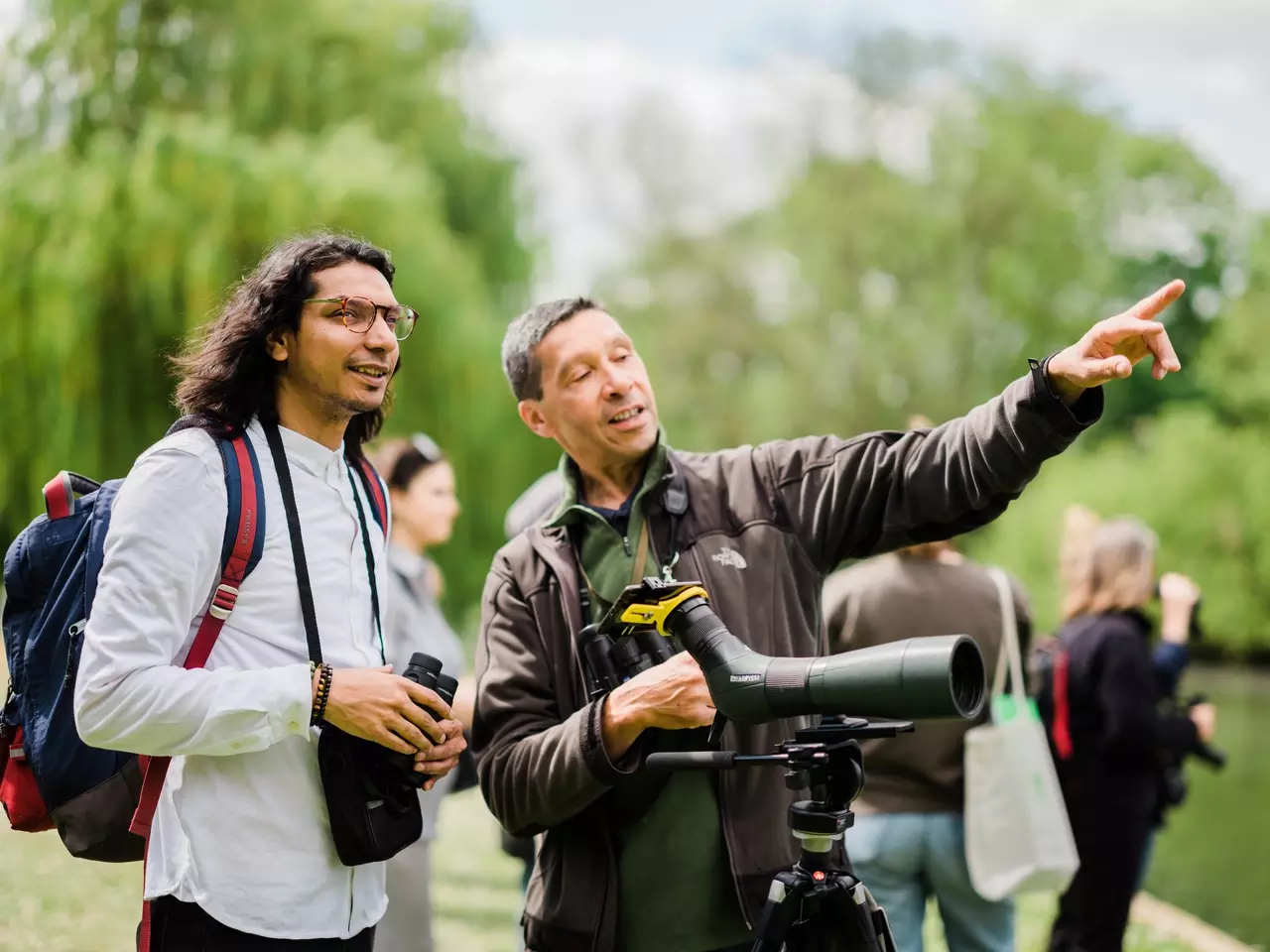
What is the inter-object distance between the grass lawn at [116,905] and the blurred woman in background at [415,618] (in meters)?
1.65

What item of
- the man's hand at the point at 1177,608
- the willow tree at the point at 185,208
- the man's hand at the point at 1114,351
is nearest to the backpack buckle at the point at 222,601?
the man's hand at the point at 1114,351

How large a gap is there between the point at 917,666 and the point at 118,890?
5449mm

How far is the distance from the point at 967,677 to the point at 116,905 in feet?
17.0

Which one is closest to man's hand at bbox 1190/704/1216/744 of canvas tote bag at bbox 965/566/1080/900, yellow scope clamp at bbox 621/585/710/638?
canvas tote bag at bbox 965/566/1080/900

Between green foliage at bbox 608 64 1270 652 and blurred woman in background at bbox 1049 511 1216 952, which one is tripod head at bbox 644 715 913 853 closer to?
blurred woman in background at bbox 1049 511 1216 952

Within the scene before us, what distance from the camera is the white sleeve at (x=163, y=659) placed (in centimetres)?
197

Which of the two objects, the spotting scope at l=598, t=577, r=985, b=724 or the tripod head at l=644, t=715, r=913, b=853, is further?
the tripod head at l=644, t=715, r=913, b=853

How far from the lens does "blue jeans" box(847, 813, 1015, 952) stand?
12.6ft

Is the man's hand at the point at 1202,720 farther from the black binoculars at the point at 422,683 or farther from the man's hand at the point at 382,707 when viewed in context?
the man's hand at the point at 382,707

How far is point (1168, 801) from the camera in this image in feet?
15.6

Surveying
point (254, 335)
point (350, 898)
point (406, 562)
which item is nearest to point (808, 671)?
point (350, 898)

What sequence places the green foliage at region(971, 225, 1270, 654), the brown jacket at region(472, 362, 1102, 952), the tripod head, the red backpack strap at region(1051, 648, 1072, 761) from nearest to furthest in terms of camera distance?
the tripod head → the brown jacket at region(472, 362, 1102, 952) → the red backpack strap at region(1051, 648, 1072, 761) → the green foliage at region(971, 225, 1270, 654)

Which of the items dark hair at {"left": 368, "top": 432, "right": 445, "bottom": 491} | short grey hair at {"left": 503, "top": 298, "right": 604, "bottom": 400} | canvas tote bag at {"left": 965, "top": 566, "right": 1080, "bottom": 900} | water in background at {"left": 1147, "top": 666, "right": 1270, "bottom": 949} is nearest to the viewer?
short grey hair at {"left": 503, "top": 298, "right": 604, "bottom": 400}

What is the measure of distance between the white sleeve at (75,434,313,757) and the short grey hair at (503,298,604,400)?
2.82ft
